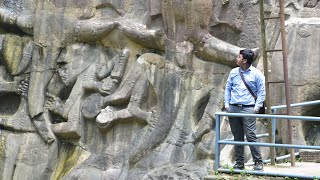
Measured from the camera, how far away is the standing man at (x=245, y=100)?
8.44 metres

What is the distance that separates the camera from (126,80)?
13297 mm

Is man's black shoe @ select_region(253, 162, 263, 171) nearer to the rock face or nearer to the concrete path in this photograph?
the concrete path

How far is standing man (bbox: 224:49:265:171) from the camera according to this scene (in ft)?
27.7

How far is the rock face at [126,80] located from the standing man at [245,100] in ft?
10.2

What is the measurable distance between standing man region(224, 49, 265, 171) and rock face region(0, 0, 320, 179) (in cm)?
311

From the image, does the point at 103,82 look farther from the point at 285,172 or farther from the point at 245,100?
the point at 285,172

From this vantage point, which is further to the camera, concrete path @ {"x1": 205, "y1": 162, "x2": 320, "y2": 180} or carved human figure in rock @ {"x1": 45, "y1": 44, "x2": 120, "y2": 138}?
carved human figure in rock @ {"x1": 45, "y1": 44, "x2": 120, "y2": 138}

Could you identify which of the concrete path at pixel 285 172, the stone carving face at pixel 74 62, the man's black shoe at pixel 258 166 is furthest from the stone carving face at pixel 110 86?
the man's black shoe at pixel 258 166

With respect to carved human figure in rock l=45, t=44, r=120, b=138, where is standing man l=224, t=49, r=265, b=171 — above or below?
below

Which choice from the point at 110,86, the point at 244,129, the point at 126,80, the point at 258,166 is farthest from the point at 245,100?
the point at 110,86

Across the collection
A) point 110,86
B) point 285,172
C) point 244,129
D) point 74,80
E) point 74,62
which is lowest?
point 285,172

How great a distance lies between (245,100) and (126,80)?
16.5 feet

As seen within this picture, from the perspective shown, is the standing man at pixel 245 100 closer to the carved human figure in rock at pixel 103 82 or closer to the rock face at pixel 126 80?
the rock face at pixel 126 80

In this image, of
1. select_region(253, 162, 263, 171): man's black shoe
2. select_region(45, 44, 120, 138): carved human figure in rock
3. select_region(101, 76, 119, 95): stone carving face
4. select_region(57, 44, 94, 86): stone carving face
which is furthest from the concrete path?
select_region(57, 44, 94, 86): stone carving face
